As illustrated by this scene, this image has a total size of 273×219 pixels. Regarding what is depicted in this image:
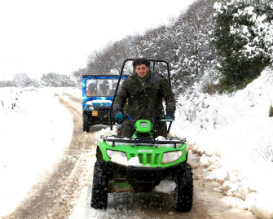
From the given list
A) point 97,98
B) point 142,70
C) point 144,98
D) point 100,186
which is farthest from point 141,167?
point 97,98

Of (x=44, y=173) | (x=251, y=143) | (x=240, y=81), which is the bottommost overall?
(x=44, y=173)

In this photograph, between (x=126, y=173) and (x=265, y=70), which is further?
(x=265, y=70)

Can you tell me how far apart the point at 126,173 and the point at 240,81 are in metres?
9.29

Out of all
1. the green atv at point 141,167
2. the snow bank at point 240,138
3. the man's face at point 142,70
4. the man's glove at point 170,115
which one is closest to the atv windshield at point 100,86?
the snow bank at point 240,138

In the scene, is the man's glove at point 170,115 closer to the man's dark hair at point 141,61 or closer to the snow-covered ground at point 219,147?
the man's dark hair at point 141,61

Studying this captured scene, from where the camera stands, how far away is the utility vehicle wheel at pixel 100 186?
148 inches

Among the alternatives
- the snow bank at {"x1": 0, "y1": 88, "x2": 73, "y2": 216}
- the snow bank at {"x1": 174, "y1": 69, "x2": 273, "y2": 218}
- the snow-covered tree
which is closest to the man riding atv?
the snow bank at {"x1": 174, "y1": 69, "x2": 273, "y2": 218}

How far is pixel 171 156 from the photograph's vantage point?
3.62 meters

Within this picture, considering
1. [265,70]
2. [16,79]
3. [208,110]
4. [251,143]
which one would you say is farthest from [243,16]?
[16,79]

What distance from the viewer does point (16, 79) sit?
110 m

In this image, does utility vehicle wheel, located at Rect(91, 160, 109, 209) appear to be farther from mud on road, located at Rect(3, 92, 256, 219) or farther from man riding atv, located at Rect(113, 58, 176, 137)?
man riding atv, located at Rect(113, 58, 176, 137)

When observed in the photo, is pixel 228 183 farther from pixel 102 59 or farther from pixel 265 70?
pixel 102 59

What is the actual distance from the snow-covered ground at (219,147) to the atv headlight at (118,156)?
0.79 meters

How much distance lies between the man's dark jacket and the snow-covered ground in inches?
57.9
